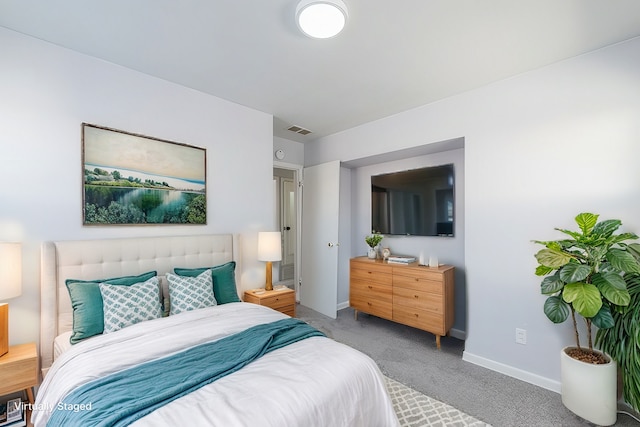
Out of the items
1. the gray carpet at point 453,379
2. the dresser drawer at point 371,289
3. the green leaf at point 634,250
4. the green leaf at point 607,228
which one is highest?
the green leaf at point 607,228

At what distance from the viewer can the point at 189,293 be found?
2293mm

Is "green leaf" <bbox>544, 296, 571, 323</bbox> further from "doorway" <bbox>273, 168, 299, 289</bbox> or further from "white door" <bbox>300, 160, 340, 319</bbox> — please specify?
"doorway" <bbox>273, 168, 299, 289</bbox>

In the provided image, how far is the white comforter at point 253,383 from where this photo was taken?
1118mm

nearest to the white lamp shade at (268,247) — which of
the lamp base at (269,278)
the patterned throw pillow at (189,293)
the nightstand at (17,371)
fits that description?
the lamp base at (269,278)

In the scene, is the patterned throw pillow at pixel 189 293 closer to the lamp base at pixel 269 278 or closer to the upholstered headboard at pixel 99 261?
the upholstered headboard at pixel 99 261

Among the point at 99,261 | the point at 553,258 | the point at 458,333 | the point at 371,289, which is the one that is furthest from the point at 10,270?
the point at 458,333

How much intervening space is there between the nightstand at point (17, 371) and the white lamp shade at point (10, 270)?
1.21 feet

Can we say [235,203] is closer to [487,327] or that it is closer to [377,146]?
[377,146]

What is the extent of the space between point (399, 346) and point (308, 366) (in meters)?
2.01

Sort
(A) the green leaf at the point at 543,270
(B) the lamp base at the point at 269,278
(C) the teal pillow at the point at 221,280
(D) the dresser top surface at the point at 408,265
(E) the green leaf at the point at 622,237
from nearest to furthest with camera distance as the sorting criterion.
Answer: (E) the green leaf at the point at 622,237, (A) the green leaf at the point at 543,270, (C) the teal pillow at the point at 221,280, (D) the dresser top surface at the point at 408,265, (B) the lamp base at the point at 269,278

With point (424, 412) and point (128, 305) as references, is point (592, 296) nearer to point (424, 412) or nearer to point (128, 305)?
point (424, 412)

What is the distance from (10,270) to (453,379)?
336 cm

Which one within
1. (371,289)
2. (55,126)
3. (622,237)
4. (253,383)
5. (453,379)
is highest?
(55,126)

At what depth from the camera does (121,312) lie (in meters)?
1.95
